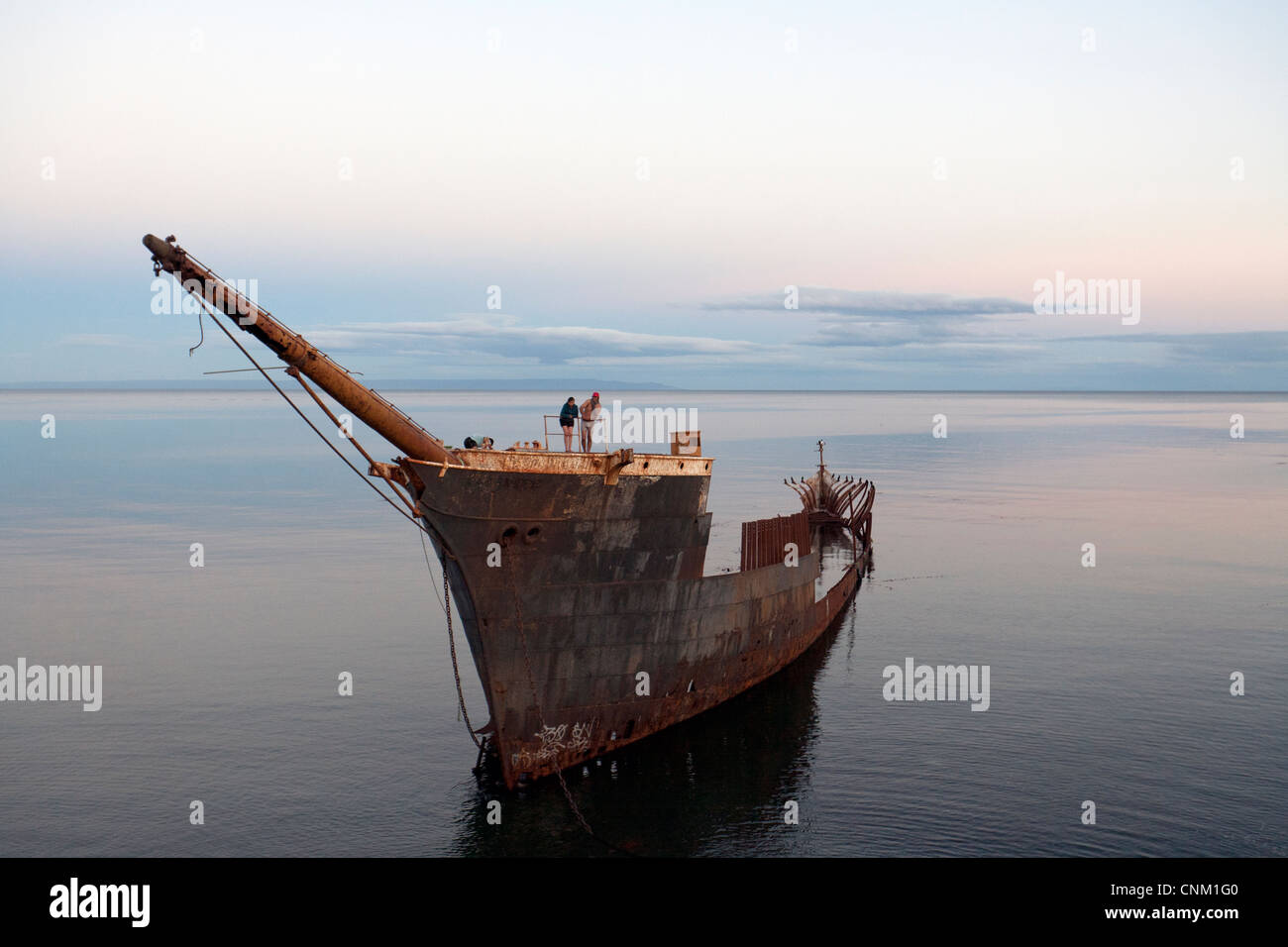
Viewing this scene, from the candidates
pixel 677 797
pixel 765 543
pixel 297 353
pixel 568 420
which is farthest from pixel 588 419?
pixel 765 543

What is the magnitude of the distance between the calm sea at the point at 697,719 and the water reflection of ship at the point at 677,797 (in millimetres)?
100

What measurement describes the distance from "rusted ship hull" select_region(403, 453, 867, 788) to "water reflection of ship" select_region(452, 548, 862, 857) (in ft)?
2.68

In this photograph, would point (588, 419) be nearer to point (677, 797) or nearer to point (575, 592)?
point (575, 592)

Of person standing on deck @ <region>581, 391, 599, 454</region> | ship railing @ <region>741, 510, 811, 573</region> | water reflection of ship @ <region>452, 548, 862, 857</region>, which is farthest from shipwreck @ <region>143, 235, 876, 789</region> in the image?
ship railing @ <region>741, 510, 811, 573</region>

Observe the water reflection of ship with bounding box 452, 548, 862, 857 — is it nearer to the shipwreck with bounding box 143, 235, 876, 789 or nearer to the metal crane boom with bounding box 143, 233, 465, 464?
the shipwreck with bounding box 143, 235, 876, 789

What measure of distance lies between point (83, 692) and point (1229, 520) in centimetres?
8211

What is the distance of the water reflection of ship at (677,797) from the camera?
25938 mm

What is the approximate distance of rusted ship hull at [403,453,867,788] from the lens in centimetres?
2688

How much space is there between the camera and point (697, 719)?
3431cm

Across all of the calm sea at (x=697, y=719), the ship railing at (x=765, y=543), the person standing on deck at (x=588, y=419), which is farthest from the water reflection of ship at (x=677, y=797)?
the person standing on deck at (x=588, y=419)

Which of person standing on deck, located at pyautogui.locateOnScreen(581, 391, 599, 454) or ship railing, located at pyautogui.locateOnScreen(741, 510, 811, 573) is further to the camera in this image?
ship railing, located at pyautogui.locateOnScreen(741, 510, 811, 573)

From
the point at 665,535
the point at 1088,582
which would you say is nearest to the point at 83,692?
the point at 665,535

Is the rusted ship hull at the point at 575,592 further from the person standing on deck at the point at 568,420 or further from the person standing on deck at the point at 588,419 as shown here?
the person standing on deck at the point at 588,419

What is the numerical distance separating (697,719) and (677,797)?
5.79m
